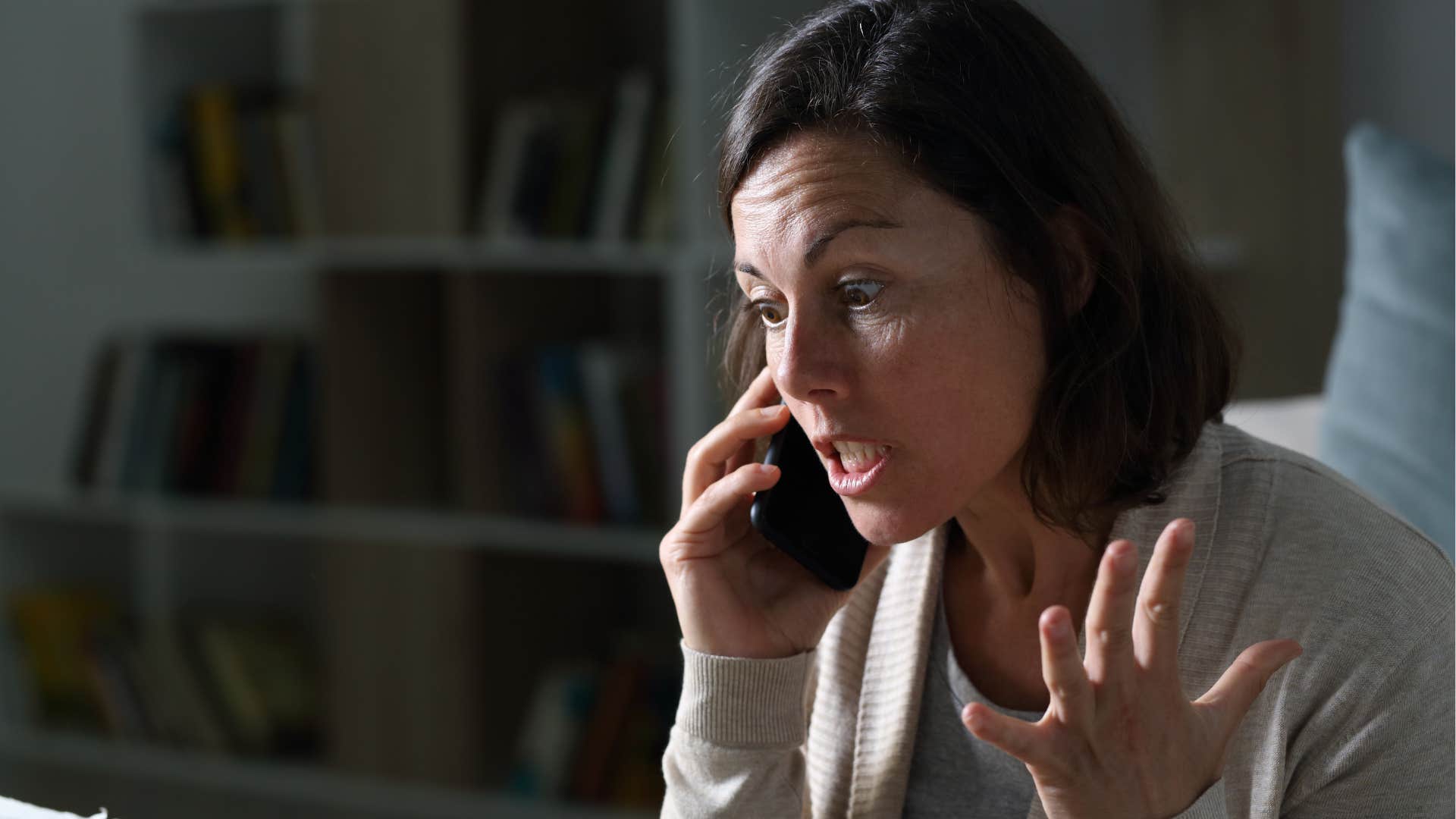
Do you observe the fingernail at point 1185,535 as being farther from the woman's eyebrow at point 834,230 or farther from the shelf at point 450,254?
the shelf at point 450,254

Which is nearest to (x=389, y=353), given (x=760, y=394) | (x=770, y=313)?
(x=760, y=394)

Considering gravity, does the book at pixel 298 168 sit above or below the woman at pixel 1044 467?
below

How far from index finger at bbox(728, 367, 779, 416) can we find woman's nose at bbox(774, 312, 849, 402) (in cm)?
22

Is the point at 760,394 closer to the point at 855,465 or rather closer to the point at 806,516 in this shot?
the point at 806,516

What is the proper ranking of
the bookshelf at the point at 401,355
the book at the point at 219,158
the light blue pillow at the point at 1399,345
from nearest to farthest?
1. the light blue pillow at the point at 1399,345
2. the bookshelf at the point at 401,355
3. the book at the point at 219,158

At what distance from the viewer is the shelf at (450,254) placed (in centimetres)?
238

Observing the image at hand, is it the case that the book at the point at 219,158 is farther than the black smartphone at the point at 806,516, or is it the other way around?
the book at the point at 219,158

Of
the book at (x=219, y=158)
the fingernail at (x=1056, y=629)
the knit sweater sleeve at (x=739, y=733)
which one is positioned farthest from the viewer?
the book at (x=219, y=158)

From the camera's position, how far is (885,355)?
2.80 ft

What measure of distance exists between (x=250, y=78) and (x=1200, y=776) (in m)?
2.59

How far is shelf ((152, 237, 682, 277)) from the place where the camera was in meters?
2.38

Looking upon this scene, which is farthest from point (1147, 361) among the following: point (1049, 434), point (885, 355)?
point (885, 355)

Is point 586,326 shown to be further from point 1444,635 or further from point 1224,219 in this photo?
point 1444,635

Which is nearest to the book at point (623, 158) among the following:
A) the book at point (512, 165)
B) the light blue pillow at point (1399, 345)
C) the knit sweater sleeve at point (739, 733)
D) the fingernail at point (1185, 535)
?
the book at point (512, 165)
